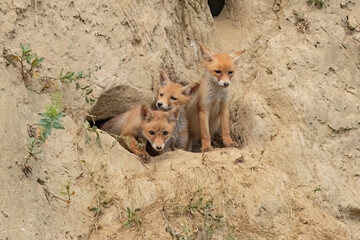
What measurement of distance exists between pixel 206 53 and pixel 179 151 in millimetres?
1414

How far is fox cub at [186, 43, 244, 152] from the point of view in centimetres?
689

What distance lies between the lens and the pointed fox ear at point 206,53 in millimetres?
7035

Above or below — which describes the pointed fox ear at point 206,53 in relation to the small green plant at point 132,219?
above

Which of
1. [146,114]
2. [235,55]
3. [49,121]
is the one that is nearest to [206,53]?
[235,55]

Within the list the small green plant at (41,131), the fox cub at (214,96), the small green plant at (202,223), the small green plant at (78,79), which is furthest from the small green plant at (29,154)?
the fox cub at (214,96)

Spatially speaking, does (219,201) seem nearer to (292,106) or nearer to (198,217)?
(198,217)

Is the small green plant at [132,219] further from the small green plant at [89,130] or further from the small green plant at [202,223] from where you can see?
the small green plant at [89,130]

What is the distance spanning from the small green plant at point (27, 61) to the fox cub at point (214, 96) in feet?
8.15

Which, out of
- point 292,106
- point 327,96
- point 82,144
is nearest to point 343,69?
point 327,96

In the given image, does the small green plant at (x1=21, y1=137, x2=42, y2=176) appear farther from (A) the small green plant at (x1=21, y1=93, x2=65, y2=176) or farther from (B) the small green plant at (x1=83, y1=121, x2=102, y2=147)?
(B) the small green plant at (x1=83, y1=121, x2=102, y2=147)

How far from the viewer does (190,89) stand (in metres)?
7.30

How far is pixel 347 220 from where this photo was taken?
6430 millimetres

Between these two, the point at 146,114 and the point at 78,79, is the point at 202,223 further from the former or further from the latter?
the point at 78,79

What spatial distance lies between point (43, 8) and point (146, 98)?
5.58ft
